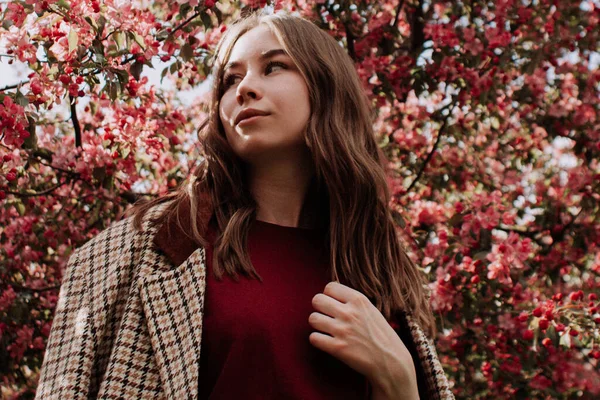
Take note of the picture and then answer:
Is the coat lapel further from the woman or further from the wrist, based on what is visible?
the wrist

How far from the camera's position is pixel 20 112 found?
211 cm

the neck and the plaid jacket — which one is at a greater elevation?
the neck

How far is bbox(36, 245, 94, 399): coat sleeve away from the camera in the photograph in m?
1.31

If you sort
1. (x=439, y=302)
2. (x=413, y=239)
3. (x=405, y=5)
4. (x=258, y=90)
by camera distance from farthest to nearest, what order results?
1. (x=405, y=5)
2. (x=413, y=239)
3. (x=439, y=302)
4. (x=258, y=90)

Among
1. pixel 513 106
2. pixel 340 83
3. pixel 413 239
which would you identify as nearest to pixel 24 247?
pixel 413 239

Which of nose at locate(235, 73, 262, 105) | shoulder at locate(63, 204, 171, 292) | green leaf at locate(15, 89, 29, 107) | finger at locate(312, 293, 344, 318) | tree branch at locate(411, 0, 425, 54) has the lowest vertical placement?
finger at locate(312, 293, 344, 318)

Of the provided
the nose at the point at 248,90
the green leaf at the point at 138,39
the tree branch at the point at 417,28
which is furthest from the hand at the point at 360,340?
the tree branch at the point at 417,28

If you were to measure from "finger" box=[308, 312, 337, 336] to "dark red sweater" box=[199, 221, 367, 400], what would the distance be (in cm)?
3

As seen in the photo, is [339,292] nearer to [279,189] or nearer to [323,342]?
[323,342]

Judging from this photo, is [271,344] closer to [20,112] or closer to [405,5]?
[20,112]

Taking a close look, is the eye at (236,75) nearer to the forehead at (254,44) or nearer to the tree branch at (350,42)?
the forehead at (254,44)

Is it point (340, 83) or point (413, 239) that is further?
point (413, 239)

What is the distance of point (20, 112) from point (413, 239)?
1.99 m

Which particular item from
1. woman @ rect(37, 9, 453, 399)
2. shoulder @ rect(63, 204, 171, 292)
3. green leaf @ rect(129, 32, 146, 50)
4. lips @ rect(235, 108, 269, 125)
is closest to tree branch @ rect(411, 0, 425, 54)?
green leaf @ rect(129, 32, 146, 50)
